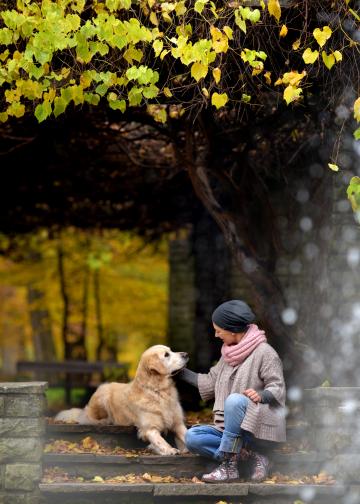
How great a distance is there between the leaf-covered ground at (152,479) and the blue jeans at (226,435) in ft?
0.92

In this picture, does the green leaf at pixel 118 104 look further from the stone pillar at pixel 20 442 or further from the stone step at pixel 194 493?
the stone step at pixel 194 493

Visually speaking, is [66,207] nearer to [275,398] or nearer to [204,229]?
[204,229]

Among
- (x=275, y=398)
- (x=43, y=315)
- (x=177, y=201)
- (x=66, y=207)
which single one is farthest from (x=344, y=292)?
(x=43, y=315)

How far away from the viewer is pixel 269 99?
1038 centimetres

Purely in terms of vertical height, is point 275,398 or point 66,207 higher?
point 66,207

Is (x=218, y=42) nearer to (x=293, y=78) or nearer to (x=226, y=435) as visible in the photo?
(x=293, y=78)

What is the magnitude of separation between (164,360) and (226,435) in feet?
3.49

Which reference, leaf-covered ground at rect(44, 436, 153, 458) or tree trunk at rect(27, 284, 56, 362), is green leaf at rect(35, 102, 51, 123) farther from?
tree trunk at rect(27, 284, 56, 362)

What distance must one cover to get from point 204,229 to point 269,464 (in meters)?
9.16

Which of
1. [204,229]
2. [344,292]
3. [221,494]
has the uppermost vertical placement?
[204,229]

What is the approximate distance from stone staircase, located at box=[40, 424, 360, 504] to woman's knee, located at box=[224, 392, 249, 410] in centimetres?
59

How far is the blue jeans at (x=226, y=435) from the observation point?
774 centimetres

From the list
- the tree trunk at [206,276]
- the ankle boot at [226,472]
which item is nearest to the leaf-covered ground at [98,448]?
the ankle boot at [226,472]

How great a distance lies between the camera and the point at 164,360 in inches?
339
